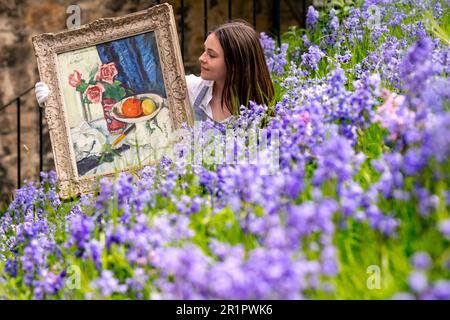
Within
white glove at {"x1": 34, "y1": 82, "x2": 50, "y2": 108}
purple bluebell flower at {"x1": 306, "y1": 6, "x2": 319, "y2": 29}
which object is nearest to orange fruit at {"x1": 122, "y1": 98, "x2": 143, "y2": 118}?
white glove at {"x1": 34, "y1": 82, "x2": 50, "y2": 108}

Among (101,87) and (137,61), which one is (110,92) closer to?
(101,87)

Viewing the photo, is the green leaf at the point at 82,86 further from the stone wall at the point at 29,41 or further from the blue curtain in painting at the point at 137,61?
the stone wall at the point at 29,41

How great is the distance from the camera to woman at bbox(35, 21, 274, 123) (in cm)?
320

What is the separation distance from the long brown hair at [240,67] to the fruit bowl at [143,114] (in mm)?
311

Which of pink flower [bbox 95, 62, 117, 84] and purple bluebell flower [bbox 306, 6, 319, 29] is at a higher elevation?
purple bluebell flower [bbox 306, 6, 319, 29]

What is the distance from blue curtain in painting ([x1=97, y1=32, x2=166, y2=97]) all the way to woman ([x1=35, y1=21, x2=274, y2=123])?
0.72ft

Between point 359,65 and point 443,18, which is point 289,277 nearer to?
point 359,65

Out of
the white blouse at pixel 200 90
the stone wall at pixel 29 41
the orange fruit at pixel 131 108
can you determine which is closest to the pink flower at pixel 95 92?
the orange fruit at pixel 131 108

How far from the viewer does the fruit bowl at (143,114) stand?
312 cm

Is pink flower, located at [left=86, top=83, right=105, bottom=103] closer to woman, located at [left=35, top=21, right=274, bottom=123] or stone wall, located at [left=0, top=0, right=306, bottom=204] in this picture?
woman, located at [left=35, top=21, right=274, bottom=123]

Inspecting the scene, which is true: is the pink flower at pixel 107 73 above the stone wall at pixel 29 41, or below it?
below

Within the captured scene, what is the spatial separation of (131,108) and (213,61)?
43 centimetres
